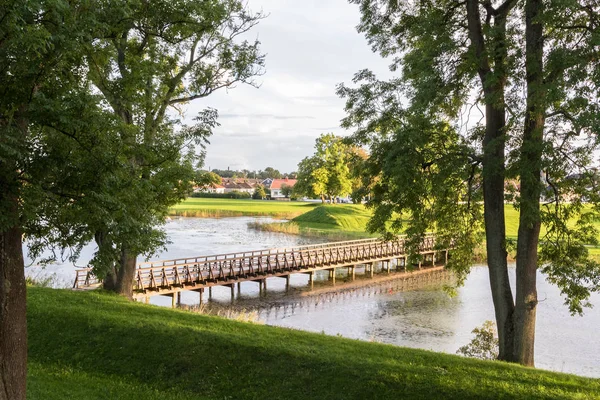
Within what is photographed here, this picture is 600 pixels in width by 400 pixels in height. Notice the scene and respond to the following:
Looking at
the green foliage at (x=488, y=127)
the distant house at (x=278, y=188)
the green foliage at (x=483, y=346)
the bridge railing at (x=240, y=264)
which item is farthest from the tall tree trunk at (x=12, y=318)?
the distant house at (x=278, y=188)

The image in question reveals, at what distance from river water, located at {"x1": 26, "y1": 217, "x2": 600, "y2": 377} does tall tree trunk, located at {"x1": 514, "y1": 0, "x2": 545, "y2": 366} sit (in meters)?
6.82

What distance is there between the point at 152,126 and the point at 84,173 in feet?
27.4

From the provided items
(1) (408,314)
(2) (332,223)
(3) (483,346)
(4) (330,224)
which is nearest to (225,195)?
(2) (332,223)

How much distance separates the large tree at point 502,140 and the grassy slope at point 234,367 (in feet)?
9.24

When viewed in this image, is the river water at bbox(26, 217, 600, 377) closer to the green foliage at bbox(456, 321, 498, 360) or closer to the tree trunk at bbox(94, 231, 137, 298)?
the green foliage at bbox(456, 321, 498, 360)

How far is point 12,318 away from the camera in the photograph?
22.5ft

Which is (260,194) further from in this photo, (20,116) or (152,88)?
(20,116)

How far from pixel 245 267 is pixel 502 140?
19.5 m

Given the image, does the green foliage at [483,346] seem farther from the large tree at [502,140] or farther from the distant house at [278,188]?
the distant house at [278,188]

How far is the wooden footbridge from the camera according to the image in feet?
74.4

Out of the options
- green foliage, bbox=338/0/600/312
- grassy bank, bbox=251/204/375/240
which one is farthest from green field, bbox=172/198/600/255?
green foliage, bbox=338/0/600/312

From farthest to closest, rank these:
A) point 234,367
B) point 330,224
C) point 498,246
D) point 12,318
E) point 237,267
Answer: point 330,224 < point 237,267 < point 498,246 < point 234,367 < point 12,318

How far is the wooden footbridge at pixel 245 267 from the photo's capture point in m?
22.7

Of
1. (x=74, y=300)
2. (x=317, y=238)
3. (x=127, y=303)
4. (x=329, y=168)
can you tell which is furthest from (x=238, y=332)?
(x=329, y=168)
